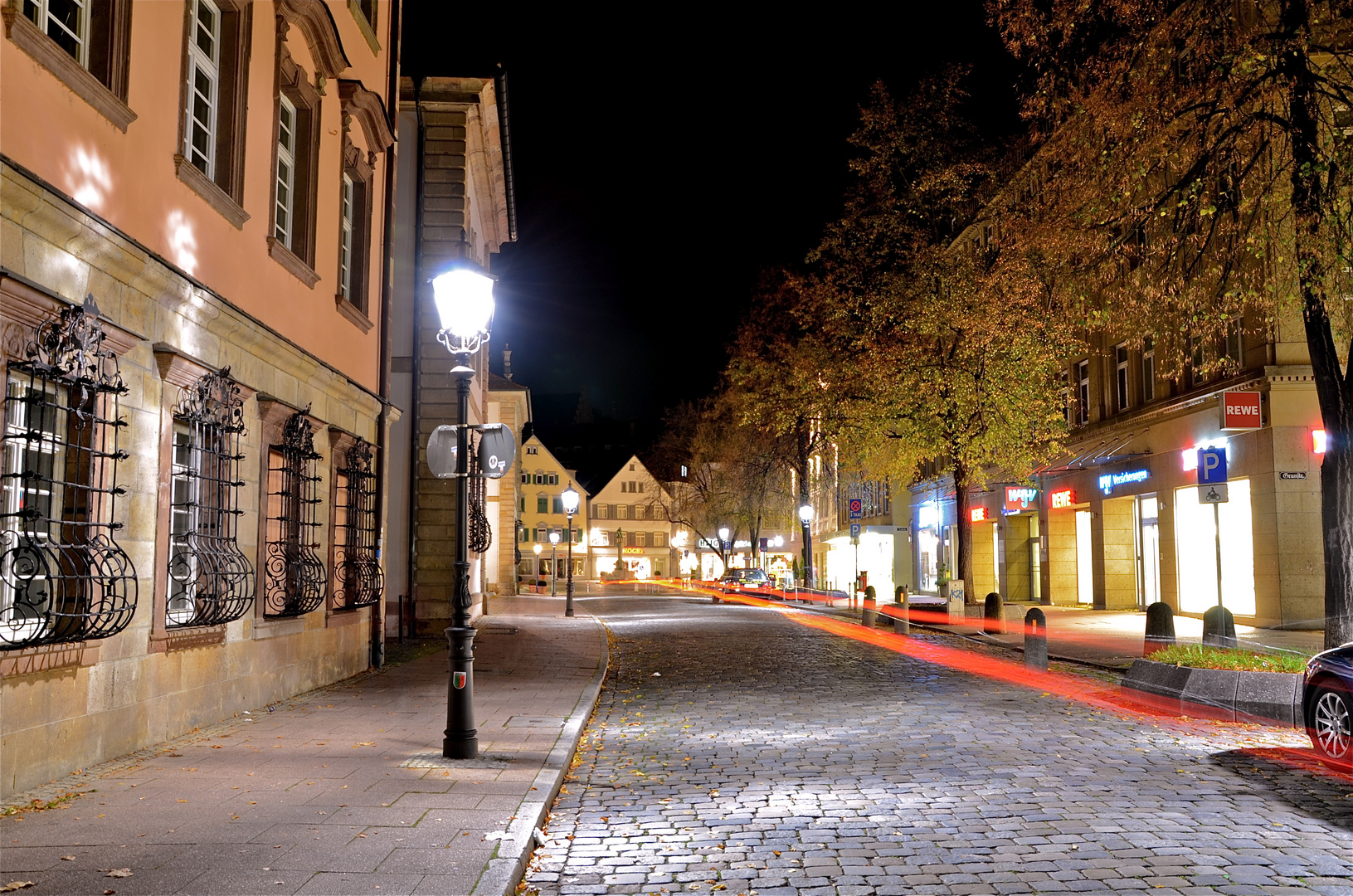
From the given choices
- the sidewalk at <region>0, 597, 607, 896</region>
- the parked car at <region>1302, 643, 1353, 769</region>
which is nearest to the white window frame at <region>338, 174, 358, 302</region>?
the sidewalk at <region>0, 597, 607, 896</region>

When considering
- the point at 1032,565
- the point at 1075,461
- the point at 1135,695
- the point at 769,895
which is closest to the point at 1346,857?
the point at 769,895

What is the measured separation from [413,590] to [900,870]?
20.6m

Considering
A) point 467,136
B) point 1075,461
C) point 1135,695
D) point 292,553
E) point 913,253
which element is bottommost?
point 1135,695

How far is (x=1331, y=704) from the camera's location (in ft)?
30.9

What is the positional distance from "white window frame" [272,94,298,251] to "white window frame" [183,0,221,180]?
2.01m

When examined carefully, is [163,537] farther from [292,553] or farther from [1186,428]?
[1186,428]

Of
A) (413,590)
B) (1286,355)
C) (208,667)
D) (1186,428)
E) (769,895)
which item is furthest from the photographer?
(1186,428)

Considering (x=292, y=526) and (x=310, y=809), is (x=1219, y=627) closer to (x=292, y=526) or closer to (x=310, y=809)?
(x=292, y=526)

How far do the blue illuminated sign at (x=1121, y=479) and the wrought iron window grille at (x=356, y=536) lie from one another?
21611 mm

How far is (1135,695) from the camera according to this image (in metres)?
13.8

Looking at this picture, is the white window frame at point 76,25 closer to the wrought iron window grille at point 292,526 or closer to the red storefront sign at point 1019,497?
the wrought iron window grille at point 292,526

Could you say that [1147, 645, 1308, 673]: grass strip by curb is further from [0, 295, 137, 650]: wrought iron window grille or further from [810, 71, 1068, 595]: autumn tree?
[810, 71, 1068, 595]: autumn tree

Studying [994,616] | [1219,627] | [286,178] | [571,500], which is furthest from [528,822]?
[571,500]

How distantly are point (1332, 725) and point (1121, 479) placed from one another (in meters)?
23.7
